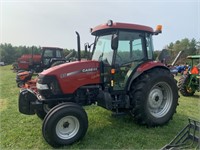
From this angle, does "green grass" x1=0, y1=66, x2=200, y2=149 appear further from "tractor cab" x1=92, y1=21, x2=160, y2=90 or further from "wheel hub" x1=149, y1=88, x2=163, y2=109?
→ "tractor cab" x1=92, y1=21, x2=160, y2=90

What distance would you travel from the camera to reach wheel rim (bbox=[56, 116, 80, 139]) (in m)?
3.41

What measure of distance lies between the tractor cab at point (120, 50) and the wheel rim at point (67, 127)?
3.73 feet

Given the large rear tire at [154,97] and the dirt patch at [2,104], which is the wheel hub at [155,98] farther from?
the dirt patch at [2,104]

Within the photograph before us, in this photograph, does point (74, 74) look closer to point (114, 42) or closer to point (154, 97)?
point (114, 42)

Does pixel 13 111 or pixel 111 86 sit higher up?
pixel 111 86

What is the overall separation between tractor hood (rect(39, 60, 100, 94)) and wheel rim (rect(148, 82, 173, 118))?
4.44ft

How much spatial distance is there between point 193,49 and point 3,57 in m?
36.1

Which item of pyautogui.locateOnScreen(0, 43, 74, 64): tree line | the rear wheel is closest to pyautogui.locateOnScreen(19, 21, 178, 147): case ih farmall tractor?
the rear wheel

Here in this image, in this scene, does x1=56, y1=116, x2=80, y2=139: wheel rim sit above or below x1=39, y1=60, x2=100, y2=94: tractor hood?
below

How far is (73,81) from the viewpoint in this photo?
386cm

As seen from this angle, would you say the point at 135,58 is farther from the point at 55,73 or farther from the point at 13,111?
the point at 13,111

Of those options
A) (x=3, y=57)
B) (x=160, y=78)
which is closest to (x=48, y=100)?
(x=160, y=78)

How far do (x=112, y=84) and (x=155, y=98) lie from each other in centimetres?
111

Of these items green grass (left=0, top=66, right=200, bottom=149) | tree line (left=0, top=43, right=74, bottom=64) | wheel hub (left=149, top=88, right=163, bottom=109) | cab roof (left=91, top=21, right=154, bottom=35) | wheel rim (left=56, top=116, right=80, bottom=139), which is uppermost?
tree line (left=0, top=43, right=74, bottom=64)
